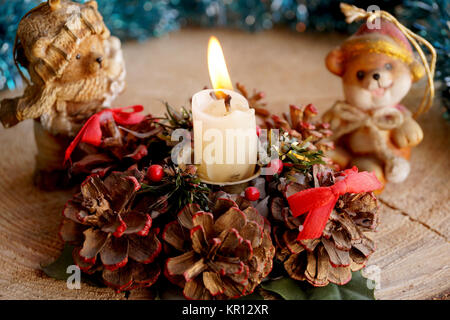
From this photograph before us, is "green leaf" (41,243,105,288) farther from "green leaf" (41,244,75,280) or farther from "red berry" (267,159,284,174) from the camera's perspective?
"red berry" (267,159,284,174)

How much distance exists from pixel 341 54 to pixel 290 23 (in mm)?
807

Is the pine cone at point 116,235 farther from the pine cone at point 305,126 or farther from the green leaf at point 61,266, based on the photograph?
the pine cone at point 305,126

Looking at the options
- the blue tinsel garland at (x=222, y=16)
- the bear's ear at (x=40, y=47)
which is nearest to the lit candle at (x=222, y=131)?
the bear's ear at (x=40, y=47)

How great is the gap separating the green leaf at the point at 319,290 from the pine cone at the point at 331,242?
0.02m

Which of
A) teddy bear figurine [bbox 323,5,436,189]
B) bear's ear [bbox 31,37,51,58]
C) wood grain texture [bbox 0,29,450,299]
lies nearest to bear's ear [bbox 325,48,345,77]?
teddy bear figurine [bbox 323,5,436,189]

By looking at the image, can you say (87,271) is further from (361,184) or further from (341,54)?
(341,54)

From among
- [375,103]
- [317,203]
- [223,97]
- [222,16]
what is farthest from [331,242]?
[222,16]

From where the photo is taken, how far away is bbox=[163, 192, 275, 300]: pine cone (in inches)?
29.7

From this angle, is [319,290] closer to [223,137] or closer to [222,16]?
[223,137]

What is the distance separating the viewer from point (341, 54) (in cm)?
113

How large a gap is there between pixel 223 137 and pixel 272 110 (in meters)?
0.64

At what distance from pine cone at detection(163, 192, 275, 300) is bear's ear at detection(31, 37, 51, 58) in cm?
46

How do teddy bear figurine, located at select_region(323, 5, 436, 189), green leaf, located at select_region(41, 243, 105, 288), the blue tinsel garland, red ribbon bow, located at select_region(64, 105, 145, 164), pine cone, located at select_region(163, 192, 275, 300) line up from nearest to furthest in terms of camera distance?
pine cone, located at select_region(163, 192, 275, 300), green leaf, located at select_region(41, 243, 105, 288), red ribbon bow, located at select_region(64, 105, 145, 164), teddy bear figurine, located at select_region(323, 5, 436, 189), the blue tinsel garland

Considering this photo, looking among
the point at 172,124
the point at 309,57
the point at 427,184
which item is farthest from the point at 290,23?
the point at 172,124
